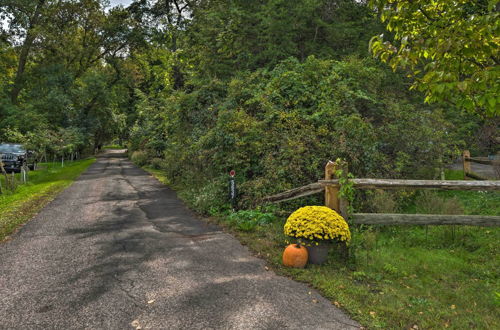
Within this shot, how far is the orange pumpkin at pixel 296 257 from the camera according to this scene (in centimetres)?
530

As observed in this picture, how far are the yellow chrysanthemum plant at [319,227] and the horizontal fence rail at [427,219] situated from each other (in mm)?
590

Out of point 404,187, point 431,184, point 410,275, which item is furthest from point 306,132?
point 410,275

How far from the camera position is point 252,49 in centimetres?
1442

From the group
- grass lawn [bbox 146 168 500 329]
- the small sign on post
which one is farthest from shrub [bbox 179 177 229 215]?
grass lawn [bbox 146 168 500 329]

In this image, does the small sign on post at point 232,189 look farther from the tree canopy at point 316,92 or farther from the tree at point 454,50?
the tree at point 454,50

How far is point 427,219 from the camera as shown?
5.57 meters

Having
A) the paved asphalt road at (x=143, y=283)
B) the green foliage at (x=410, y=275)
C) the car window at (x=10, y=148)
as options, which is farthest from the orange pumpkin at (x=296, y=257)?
the car window at (x=10, y=148)

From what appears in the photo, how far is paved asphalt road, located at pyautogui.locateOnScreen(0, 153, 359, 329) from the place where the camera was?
376cm

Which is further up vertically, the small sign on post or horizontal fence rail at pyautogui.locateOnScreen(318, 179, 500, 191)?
horizontal fence rail at pyautogui.locateOnScreen(318, 179, 500, 191)

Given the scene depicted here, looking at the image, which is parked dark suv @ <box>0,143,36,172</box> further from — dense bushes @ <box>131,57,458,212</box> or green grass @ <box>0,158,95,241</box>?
dense bushes @ <box>131,57,458,212</box>

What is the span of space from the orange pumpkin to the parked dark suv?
845 inches

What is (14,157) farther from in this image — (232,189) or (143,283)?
(143,283)

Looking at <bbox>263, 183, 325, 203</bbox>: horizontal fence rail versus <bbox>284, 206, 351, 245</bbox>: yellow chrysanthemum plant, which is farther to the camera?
<bbox>263, 183, 325, 203</bbox>: horizontal fence rail

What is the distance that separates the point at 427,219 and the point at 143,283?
5032mm
